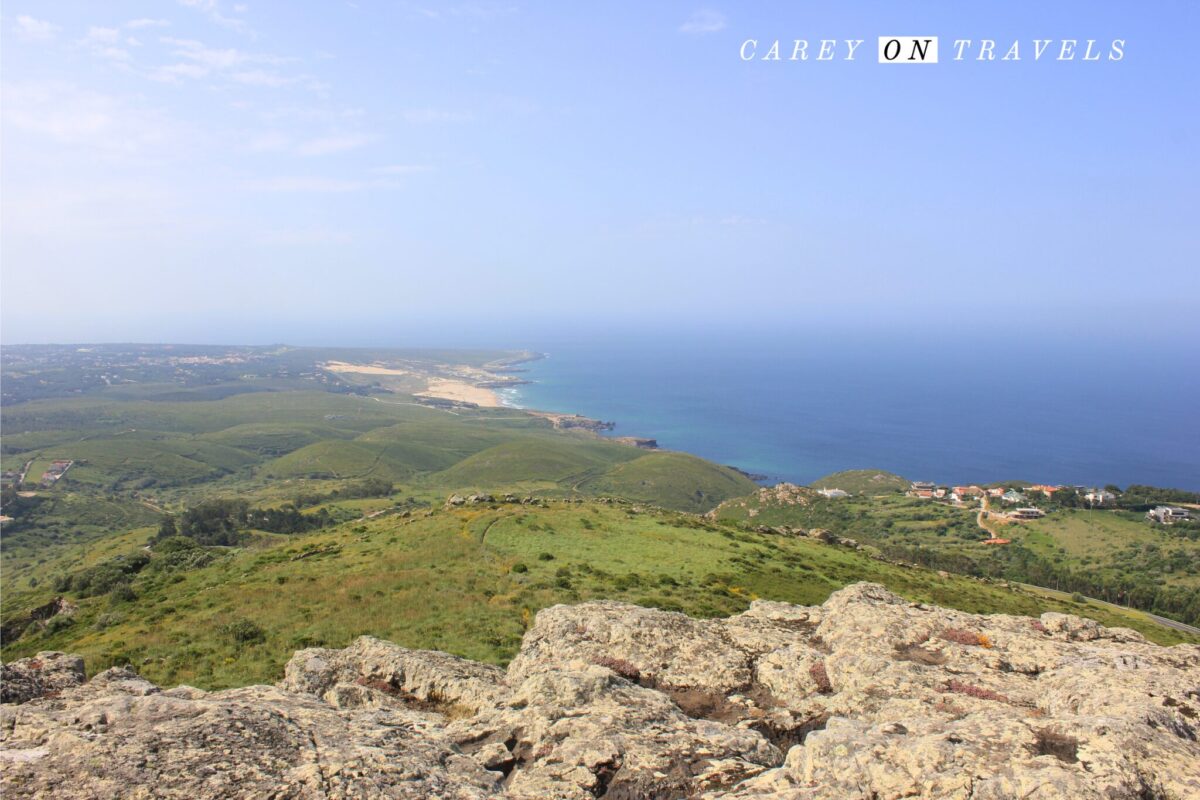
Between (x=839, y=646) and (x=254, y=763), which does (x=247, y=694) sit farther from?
(x=839, y=646)

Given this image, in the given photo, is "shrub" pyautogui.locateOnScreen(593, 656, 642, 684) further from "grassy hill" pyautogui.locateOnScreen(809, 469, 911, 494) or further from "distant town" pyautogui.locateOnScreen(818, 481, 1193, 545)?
"grassy hill" pyautogui.locateOnScreen(809, 469, 911, 494)

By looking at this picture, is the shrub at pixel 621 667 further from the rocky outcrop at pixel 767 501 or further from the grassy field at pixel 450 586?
the rocky outcrop at pixel 767 501

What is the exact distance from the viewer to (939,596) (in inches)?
1713

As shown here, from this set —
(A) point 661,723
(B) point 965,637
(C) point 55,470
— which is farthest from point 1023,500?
(C) point 55,470

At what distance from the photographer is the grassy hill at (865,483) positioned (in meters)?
160

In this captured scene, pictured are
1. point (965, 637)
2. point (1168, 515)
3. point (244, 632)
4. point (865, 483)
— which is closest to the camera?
point (965, 637)

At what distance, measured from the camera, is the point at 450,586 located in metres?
34.8

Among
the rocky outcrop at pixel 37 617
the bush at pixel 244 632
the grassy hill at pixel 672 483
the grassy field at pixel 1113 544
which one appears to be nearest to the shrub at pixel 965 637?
the bush at pixel 244 632

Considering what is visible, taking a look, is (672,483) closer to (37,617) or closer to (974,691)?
(37,617)

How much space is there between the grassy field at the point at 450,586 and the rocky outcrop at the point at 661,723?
7.42 m

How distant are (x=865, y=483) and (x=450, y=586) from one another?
156030 millimetres

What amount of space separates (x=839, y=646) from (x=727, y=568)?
812 inches

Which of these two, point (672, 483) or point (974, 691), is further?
point (672, 483)

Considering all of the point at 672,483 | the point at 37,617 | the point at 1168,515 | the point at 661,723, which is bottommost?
the point at 672,483
